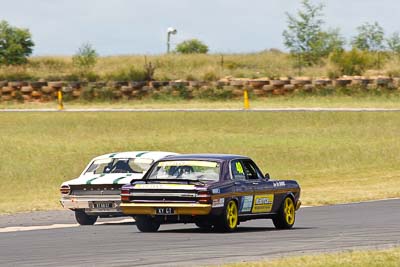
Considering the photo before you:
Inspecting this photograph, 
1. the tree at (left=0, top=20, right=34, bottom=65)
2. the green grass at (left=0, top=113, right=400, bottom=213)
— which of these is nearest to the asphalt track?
the green grass at (left=0, top=113, right=400, bottom=213)

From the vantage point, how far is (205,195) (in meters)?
18.8

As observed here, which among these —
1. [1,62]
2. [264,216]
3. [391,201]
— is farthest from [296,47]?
[264,216]

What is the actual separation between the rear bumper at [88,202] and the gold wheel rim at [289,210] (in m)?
3.13

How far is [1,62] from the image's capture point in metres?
89.5

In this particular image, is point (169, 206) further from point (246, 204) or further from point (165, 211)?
Result: point (246, 204)

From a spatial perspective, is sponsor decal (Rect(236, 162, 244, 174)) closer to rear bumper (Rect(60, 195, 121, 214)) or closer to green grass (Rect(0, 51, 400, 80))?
rear bumper (Rect(60, 195, 121, 214))

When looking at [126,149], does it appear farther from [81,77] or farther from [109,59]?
[109,59]

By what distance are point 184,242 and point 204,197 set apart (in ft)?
4.30

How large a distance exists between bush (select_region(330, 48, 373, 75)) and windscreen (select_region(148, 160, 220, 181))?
5131 centimetres

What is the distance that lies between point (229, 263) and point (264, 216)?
5.80 meters

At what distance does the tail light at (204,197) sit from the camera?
18.7 meters

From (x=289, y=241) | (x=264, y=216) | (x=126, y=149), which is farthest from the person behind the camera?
(x=126, y=149)

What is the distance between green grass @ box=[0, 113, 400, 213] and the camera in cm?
3369

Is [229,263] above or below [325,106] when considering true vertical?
above
